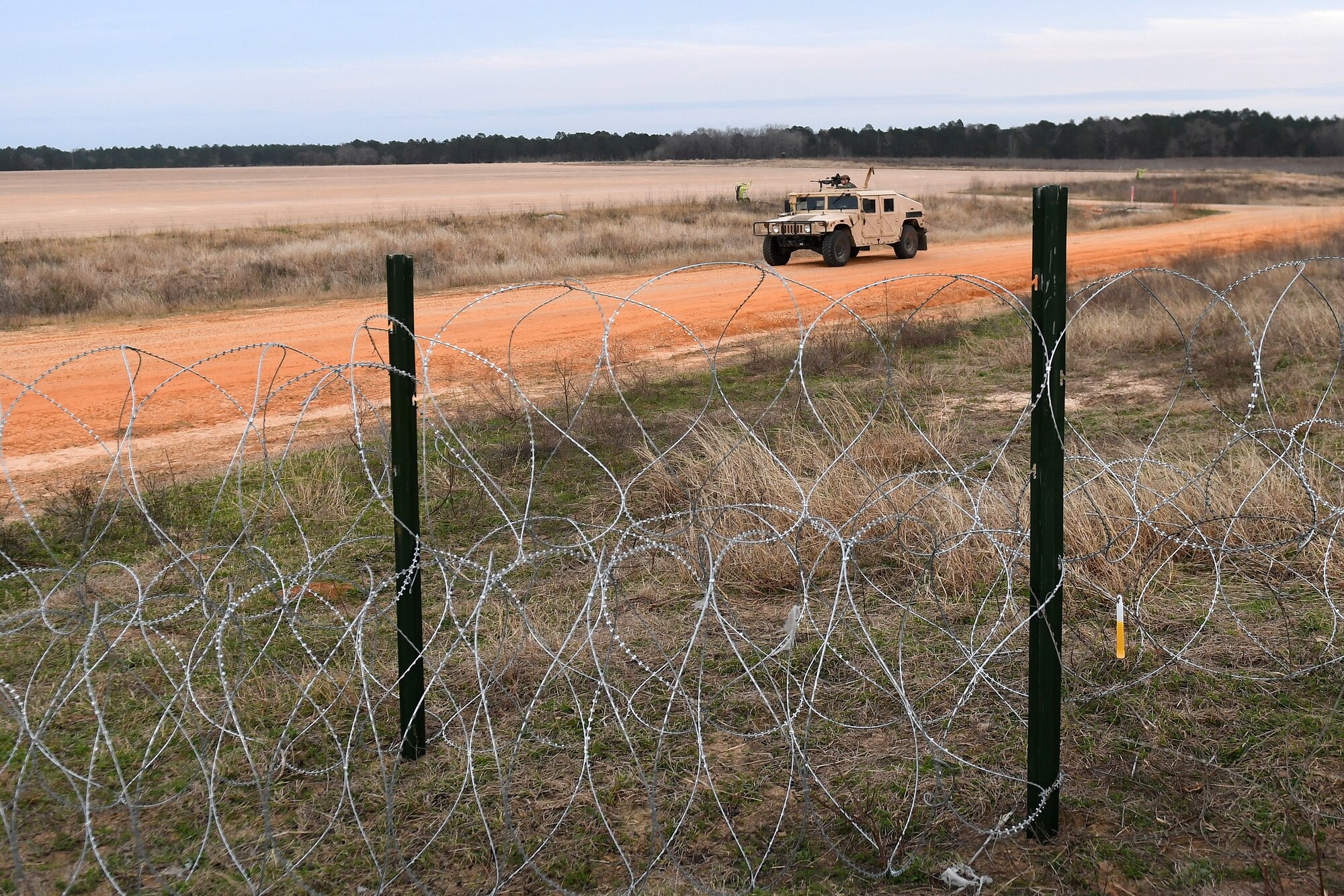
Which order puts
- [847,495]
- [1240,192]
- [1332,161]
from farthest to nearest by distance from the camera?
[1332,161] < [1240,192] < [847,495]

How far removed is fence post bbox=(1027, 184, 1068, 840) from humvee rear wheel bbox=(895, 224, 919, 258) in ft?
75.6

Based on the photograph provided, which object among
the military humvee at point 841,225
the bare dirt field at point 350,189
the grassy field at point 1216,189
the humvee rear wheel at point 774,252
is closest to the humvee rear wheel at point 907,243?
the military humvee at point 841,225

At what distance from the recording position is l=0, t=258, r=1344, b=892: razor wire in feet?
11.6

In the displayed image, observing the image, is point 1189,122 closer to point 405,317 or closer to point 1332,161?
point 1332,161

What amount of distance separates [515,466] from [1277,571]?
14.9 ft

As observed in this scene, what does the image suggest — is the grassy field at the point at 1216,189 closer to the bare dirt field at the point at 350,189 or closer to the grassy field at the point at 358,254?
the bare dirt field at the point at 350,189

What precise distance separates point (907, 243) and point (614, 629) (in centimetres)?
2392

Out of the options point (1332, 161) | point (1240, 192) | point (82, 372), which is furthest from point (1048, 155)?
point (82, 372)

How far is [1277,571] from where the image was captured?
5.65 metres

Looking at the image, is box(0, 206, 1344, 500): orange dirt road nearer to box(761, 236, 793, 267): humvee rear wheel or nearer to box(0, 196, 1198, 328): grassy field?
box(761, 236, 793, 267): humvee rear wheel

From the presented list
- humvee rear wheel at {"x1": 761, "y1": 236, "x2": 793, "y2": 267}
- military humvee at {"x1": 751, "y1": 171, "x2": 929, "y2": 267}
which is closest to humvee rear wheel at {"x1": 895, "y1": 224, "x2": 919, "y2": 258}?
military humvee at {"x1": 751, "y1": 171, "x2": 929, "y2": 267}

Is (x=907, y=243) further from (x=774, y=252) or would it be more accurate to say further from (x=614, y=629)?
(x=614, y=629)

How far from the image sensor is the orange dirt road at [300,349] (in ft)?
30.8

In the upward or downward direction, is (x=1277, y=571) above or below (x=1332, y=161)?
below
